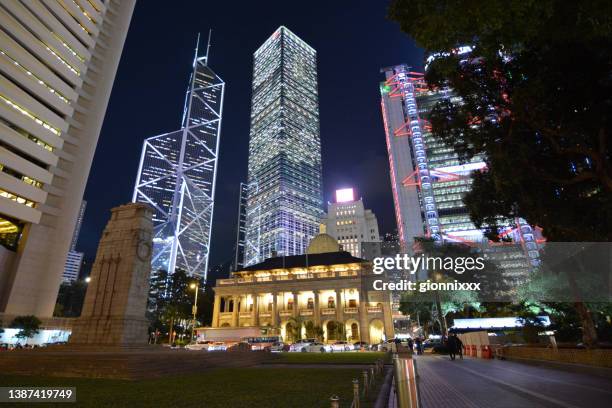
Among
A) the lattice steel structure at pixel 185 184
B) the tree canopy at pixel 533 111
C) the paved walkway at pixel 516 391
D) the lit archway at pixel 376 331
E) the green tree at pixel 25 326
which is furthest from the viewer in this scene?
the lattice steel structure at pixel 185 184

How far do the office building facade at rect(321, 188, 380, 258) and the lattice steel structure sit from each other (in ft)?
210

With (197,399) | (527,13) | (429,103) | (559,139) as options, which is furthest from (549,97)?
(429,103)

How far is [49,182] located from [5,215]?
330 inches

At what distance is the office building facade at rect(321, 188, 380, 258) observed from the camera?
523 ft

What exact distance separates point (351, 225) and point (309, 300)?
85.4 metres

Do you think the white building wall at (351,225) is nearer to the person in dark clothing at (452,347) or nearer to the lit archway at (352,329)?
the lit archway at (352,329)

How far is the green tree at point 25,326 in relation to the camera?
4766cm

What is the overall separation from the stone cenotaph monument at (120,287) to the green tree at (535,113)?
22123 mm

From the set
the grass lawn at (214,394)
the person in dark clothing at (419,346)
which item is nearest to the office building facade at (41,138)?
the grass lawn at (214,394)

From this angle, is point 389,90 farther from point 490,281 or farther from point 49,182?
point 49,182

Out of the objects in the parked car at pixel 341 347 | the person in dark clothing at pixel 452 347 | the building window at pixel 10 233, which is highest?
the building window at pixel 10 233

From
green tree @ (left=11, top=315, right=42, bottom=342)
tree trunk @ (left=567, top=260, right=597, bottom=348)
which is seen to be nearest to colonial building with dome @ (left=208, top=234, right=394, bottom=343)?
green tree @ (left=11, top=315, right=42, bottom=342)

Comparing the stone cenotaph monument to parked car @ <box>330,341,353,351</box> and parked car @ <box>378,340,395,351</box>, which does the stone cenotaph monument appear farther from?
parked car @ <box>330,341,353,351</box>

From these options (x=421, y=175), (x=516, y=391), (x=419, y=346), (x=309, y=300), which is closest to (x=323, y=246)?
(x=309, y=300)
